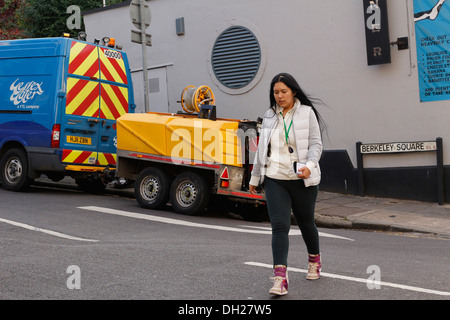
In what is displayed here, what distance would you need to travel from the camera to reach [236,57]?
13898 millimetres

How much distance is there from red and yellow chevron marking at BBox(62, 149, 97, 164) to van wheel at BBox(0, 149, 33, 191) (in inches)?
35.1

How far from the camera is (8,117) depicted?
38.1 ft

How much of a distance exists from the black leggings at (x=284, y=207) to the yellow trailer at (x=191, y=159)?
165 inches

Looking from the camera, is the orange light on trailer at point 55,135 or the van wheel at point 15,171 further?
the van wheel at point 15,171

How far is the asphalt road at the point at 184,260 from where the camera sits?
484cm

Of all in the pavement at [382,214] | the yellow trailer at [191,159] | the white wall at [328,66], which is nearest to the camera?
the pavement at [382,214]

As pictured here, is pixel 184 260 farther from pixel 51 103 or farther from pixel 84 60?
pixel 84 60

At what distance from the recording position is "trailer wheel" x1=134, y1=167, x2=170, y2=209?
990 centimetres

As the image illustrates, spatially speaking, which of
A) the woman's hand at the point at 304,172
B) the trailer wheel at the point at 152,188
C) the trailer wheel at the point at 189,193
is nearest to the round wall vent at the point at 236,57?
the trailer wheel at the point at 152,188

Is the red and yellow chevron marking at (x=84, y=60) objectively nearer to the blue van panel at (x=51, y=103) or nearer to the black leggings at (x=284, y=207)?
the blue van panel at (x=51, y=103)

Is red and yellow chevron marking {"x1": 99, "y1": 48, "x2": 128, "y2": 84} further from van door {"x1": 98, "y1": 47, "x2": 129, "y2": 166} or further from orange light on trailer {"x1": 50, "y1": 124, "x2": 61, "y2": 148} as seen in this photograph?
orange light on trailer {"x1": 50, "y1": 124, "x2": 61, "y2": 148}

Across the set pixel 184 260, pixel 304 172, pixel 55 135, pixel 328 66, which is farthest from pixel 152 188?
pixel 304 172

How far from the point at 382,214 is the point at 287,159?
5.61 metres
